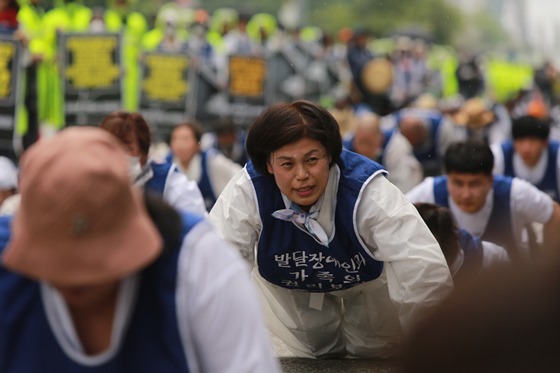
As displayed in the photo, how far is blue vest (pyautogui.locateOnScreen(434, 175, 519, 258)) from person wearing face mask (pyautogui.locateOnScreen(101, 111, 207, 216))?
1308 millimetres

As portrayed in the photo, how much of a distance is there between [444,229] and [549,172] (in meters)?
2.89

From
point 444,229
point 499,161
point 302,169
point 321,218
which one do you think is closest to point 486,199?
point 444,229

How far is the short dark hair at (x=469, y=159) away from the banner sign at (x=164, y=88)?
6744 mm

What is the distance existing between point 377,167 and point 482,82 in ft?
74.7

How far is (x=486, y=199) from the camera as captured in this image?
6.17 metres

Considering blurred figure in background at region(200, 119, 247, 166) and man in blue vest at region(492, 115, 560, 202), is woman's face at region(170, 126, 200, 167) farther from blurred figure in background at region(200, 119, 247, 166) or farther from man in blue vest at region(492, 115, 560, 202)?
man in blue vest at region(492, 115, 560, 202)

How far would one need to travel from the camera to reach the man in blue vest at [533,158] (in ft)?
24.9

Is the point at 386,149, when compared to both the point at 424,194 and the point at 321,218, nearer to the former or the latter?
the point at 424,194

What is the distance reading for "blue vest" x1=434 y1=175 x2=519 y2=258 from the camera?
6137 millimetres

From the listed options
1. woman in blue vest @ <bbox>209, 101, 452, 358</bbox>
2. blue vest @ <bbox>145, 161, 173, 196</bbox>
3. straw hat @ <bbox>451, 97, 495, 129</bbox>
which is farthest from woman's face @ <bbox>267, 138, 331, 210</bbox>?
straw hat @ <bbox>451, 97, 495, 129</bbox>

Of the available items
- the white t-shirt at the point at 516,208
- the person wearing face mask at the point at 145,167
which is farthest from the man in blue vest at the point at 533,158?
the person wearing face mask at the point at 145,167

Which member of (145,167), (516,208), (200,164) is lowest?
(200,164)

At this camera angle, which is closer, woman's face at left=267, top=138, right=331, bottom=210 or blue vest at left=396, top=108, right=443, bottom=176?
woman's face at left=267, top=138, right=331, bottom=210

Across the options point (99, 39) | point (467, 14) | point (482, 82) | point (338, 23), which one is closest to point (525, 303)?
point (99, 39)
